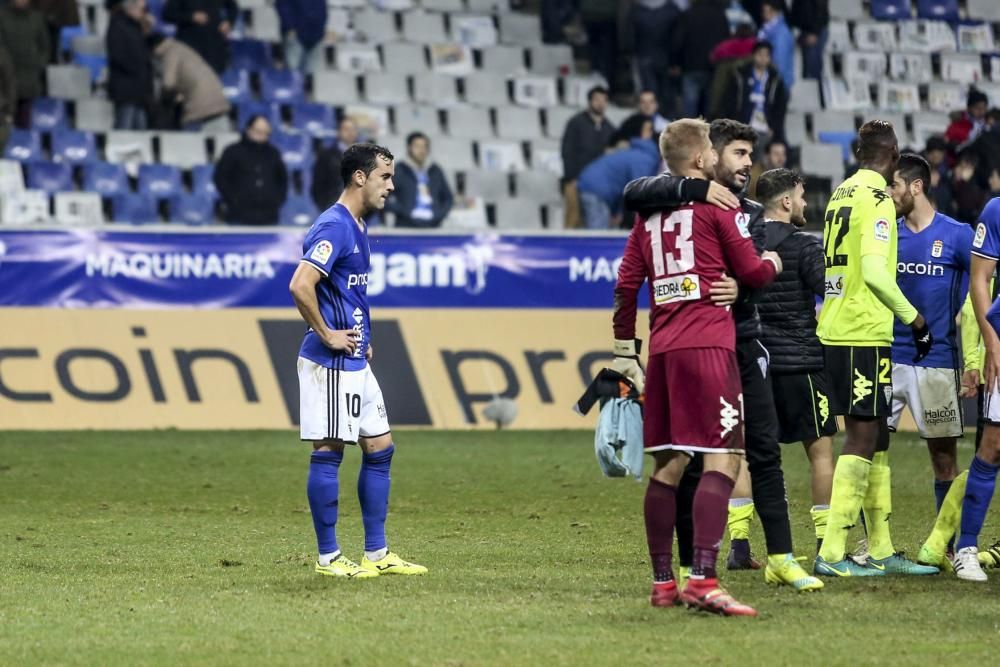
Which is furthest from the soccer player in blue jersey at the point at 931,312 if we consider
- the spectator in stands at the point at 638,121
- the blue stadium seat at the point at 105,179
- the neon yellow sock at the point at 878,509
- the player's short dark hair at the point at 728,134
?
the blue stadium seat at the point at 105,179

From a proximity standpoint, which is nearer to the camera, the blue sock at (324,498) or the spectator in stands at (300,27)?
the blue sock at (324,498)

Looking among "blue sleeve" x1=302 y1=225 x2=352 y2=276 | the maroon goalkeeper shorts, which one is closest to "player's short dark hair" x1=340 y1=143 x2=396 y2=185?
"blue sleeve" x1=302 y1=225 x2=352 y2=276

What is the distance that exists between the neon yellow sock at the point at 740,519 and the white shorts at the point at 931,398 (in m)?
0.93

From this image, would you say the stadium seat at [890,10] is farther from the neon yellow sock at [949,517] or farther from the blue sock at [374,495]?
the blue sock at [374,495]

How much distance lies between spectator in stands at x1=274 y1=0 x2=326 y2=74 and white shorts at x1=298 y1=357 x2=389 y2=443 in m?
14.5

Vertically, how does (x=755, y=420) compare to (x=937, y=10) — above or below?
below

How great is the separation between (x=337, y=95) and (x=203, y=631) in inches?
661

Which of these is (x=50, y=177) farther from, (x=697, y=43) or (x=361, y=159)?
(x=361, y=159)

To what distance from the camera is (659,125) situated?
22.0m

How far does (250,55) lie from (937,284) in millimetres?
15037

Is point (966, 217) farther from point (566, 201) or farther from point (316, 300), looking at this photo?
point (316, 300)

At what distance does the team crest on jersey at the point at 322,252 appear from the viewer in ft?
28.2

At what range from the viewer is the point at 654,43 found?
2353 centimetres

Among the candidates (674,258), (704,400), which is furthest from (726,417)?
(674,258)
